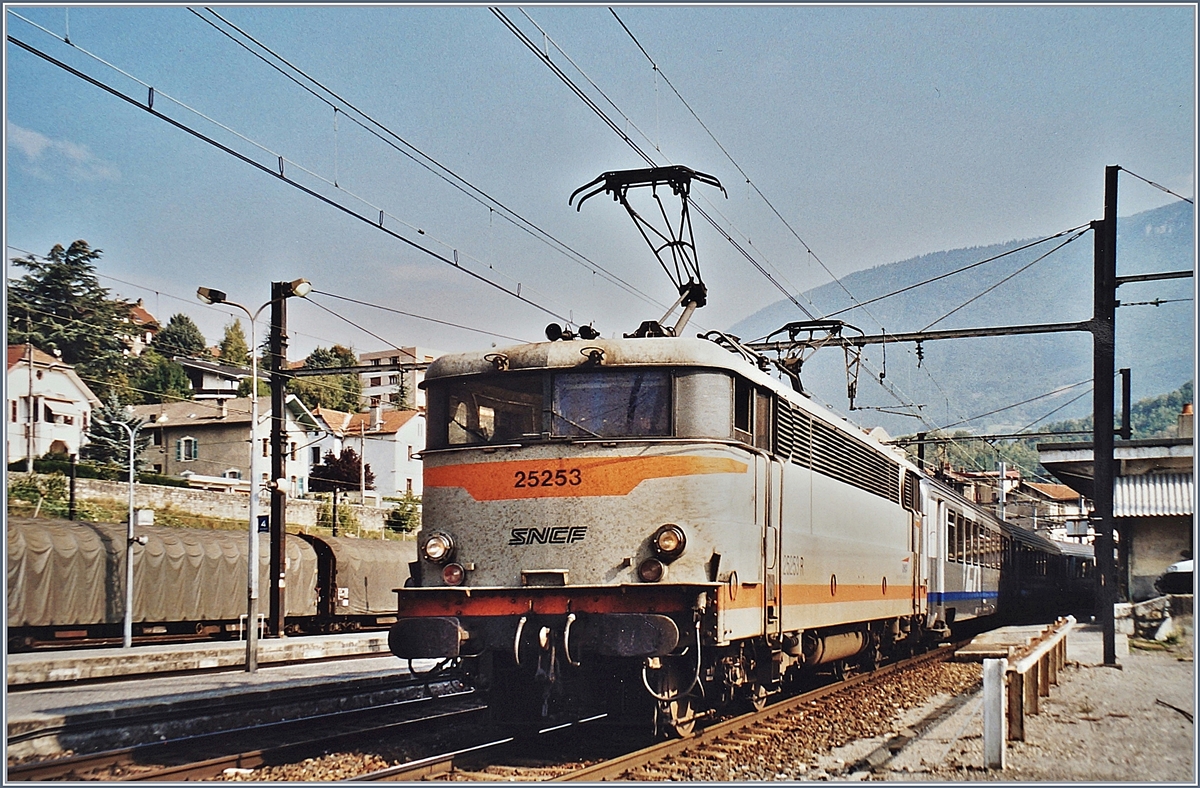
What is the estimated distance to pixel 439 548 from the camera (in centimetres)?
1036

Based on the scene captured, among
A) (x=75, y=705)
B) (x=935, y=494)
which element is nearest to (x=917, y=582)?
(x=935, y=494)

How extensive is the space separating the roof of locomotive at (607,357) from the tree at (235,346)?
99578 millimetres

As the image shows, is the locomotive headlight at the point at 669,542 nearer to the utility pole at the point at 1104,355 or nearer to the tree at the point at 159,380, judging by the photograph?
the utility pole at the point at 1104,355

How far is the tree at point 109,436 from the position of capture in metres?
54.8

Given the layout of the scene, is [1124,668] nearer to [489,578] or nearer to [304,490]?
[489,578]

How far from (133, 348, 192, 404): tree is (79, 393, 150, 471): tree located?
9477 mm

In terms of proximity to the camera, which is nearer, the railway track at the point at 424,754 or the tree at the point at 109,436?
the railway track at the point at 424,754

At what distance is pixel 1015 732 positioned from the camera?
10102mm

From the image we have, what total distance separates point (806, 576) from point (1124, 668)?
8399mm

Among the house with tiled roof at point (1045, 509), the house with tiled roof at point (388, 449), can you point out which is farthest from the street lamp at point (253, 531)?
the house with tiled roof at point (388, 449)

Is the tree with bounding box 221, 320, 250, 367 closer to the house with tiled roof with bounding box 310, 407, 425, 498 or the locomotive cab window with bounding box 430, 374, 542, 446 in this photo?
the house with tiled roof with bounding box 310, 407, 425, 498

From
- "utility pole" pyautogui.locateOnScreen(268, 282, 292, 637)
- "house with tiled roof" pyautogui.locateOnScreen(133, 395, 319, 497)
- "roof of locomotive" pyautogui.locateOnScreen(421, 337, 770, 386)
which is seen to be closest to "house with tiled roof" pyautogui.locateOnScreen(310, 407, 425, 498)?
"house with tiled roof" pyautogui.locateOnScreen(133, 395, 319, 497)

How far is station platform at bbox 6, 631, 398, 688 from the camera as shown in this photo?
1888cm

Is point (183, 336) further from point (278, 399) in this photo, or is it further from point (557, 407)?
point (557, 407)
